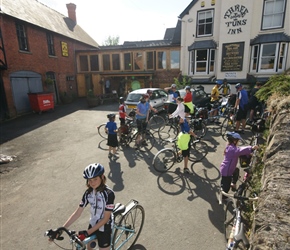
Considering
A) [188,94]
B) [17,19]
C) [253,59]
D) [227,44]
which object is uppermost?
[17,19]

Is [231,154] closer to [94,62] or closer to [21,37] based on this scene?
[21,37]

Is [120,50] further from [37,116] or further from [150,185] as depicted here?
[150,185]

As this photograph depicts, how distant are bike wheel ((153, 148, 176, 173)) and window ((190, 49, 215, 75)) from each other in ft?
47.5

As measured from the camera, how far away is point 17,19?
1438 cm

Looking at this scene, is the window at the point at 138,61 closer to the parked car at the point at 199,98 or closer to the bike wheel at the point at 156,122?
the parked car at the point at 199,98

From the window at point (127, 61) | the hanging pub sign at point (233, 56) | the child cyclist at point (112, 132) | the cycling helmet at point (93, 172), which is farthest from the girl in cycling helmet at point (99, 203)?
the window at point (127, 61)

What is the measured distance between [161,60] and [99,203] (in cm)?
1997

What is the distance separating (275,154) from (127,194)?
337 cm

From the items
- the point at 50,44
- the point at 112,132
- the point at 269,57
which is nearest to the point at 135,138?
the point at 112,132

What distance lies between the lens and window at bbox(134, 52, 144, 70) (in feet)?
70.7

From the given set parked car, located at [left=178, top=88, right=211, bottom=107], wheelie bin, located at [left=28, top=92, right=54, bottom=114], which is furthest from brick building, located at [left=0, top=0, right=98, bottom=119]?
parked car, located at [left=178, top=88, right=211, bottom=107]

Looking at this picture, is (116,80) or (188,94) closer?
(188,94)

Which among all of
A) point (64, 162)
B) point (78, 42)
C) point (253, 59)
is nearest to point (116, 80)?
point (78, 42)

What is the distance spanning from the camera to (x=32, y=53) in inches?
634
